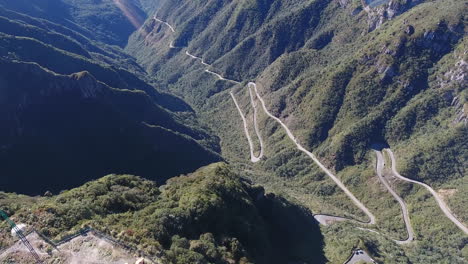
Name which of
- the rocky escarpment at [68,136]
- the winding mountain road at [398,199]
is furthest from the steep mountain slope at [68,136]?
the winding mountain road at [398,199]

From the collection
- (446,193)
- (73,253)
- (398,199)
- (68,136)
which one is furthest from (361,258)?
(68,136)

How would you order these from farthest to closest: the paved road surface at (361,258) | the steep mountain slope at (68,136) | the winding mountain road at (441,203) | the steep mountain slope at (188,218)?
the winding mountain road at (441,203), the steep mountain slope at (68,136), the paved road surface at (361,258), the steep mountain slope at (188,218)

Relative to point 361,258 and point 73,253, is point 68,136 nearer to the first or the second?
point 73,253

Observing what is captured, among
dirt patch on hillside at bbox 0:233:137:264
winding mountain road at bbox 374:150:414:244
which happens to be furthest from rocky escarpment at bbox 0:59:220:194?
winding mountain road at bbox 374:150:414:244

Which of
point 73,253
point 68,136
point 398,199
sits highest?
point 68,136

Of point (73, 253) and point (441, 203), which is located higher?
point (441, 203)

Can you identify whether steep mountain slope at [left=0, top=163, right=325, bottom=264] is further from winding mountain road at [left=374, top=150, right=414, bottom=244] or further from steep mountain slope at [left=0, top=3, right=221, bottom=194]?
winding mountain road at [left=374, top=150, right=414, bottom=244]

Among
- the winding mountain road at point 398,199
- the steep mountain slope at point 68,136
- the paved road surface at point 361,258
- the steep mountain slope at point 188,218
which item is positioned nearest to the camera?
the steep mountain slope at point 188,218

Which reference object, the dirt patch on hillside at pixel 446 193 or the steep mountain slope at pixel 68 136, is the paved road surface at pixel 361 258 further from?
the dirt patch on hillside at pixel 446 193

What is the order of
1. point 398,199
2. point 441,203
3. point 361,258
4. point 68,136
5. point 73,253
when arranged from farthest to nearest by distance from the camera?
1. point 398,199
2. point 441,203
3. point 68,136
4. point 361,258
5. point 73,253

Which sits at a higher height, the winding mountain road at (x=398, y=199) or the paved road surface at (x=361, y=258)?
the winding mountain road at (x=398, y=199)
